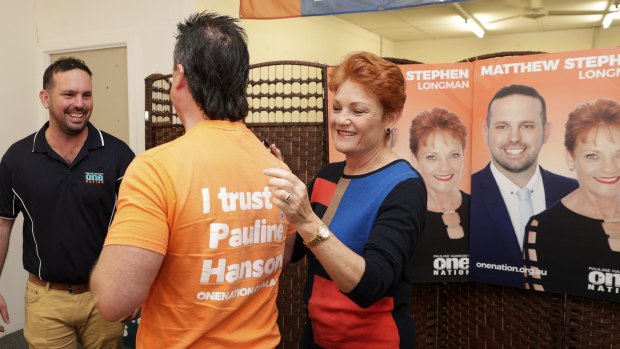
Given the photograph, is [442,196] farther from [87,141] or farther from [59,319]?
[59,319]

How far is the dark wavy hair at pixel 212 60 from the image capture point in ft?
3.60

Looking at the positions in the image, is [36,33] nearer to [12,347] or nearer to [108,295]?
[12,347]

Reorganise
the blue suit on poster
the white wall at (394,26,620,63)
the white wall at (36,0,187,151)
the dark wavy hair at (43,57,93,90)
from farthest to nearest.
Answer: the white wall at (394,26,620,63)
the white wall at (36,0,187,151)
the blue suit on poster
the dark wavy hair at (43,57,93,90)

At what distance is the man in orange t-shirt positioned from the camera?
0.96 m

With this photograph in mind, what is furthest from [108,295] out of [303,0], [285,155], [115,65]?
[115,65]

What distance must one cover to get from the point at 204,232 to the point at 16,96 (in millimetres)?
3350

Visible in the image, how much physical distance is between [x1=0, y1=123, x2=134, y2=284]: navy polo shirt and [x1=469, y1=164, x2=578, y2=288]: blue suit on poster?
1699 mm

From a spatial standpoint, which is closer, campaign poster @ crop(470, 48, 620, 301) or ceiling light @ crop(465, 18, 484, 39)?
campaign poster @ crop(470, 48, 620, 301)

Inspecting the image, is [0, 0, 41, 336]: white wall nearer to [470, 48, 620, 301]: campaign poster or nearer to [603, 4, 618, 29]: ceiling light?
[470, 48, 620, 301]: campaign poster

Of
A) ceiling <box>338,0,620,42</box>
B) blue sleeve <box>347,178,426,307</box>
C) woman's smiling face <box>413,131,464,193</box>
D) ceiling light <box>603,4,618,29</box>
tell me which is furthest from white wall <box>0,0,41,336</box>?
ceiling light <box>603,4,618,29</box>

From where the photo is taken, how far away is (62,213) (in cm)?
202

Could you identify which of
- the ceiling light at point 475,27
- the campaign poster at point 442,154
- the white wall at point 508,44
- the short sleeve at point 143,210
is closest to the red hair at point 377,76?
the short sleeve at point 143,210

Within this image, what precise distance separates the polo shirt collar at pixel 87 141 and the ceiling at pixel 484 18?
4954mm

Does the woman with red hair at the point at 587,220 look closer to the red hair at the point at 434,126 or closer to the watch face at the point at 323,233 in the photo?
the red hair at the point at 434,126
